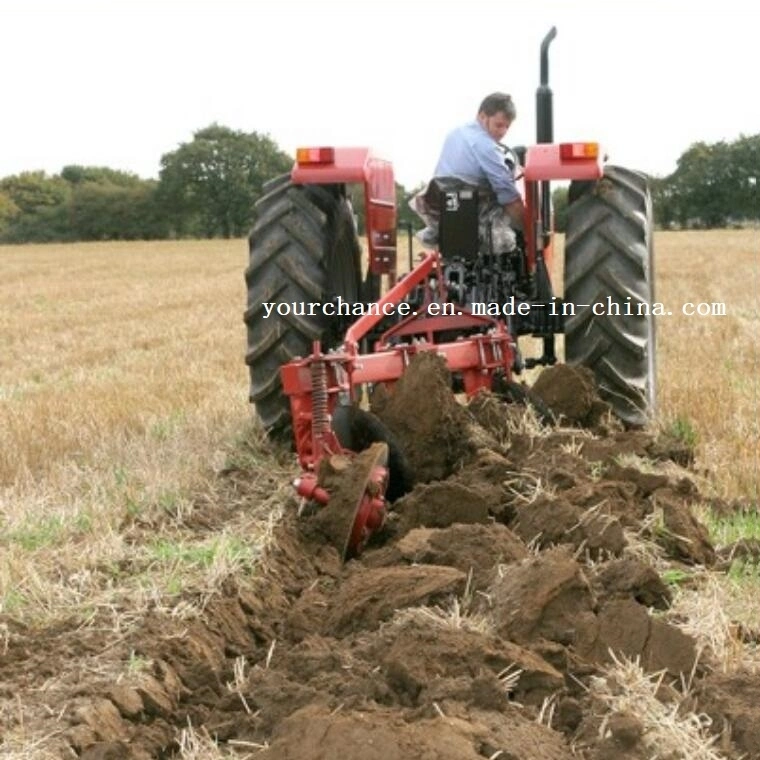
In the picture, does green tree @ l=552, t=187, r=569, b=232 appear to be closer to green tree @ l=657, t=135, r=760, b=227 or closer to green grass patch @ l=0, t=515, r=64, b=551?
green grass patch @ l=0, t=515, r=64, b=551

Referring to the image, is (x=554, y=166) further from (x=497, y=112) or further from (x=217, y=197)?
(x=217, y=197)

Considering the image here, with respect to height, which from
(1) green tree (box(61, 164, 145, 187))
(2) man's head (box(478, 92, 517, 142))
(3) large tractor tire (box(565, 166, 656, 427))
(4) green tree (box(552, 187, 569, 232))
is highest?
(1) green tree (box(61, 164, 145, 187))

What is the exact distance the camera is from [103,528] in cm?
472

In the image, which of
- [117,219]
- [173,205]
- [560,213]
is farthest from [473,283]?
[173,205]

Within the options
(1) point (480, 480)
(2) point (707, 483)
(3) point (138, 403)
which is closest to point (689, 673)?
(1) point (480, 480)

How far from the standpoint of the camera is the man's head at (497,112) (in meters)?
6.41

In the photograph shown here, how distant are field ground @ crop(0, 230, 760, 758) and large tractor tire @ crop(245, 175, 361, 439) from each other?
306 millimetres

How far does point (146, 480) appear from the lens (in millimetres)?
5520

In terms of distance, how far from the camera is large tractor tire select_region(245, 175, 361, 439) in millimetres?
6062

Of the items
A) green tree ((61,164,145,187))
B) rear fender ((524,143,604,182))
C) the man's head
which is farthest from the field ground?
green tree ((61,164,145,187))

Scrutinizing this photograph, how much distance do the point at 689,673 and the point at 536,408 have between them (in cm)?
266

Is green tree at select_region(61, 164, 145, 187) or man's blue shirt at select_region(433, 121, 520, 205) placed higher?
green tree at select_region(61, 164, 145, 187)

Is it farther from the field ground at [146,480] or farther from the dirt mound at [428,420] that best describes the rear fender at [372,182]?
the dirt mound at [428,420]

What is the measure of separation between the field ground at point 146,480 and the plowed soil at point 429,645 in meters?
0.06
